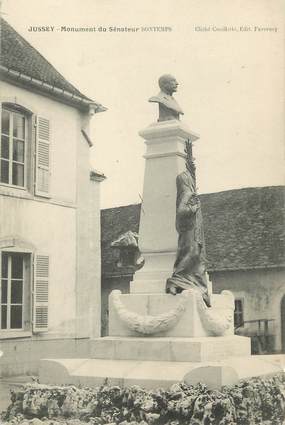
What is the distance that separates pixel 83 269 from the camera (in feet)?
46.2

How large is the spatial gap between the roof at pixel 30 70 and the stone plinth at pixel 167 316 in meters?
6.61

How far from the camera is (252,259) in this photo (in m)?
16.8

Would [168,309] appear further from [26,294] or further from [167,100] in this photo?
[26,294]

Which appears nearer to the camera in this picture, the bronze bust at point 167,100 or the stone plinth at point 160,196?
the stone plinth at point 160,196

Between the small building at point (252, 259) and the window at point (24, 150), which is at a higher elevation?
the window at point (24, 150)

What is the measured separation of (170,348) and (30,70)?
7.92 metres

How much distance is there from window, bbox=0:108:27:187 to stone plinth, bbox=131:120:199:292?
5.22 metres

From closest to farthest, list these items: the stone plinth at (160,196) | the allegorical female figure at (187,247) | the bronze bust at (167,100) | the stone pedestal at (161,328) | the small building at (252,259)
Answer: the stone pedestal at (161,328) < the allegorical female figure at (187,247) < the stone plinth at (160,196) < the bronze bust at (167,100) < the small building at (252,259)

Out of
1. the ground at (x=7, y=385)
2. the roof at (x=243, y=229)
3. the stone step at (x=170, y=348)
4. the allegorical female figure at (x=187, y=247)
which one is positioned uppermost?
the roof at (x=243, y=229)

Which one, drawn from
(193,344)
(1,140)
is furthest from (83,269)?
(193,344)

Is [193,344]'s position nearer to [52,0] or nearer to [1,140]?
[52,0]

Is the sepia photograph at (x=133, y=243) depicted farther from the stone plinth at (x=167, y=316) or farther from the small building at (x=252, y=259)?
the small building at (x=252, y=259)

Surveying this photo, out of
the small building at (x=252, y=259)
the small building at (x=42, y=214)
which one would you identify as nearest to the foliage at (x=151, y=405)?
the small building at (x=42, y=214)

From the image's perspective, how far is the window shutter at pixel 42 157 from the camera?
12831 mm
